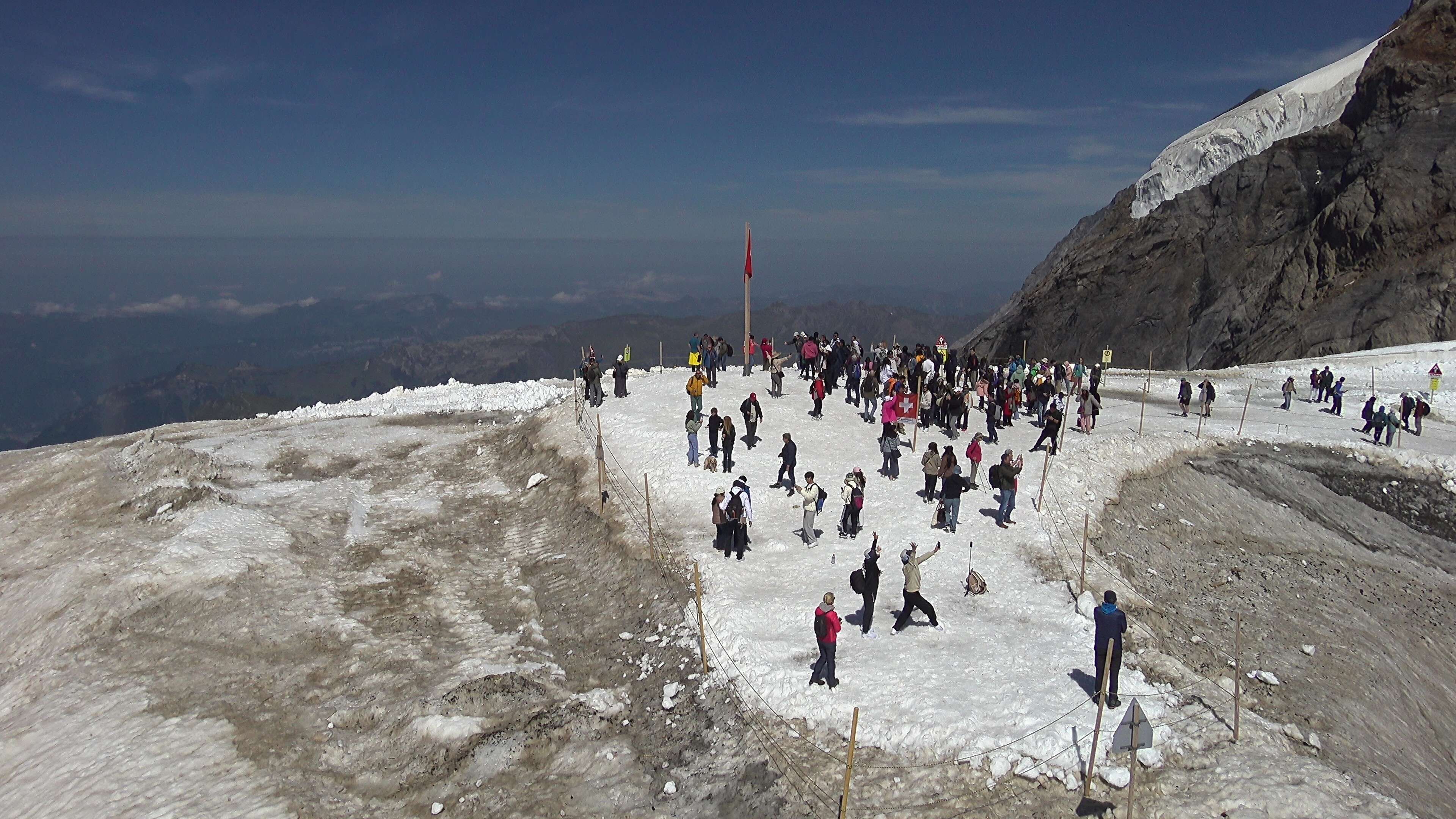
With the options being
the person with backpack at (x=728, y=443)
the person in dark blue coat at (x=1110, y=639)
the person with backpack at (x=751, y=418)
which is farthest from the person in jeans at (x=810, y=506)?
the person in dark blue coat at (x=1110, y=639)

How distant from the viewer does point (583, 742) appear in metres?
12.3

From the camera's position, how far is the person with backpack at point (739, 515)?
17.5 metres

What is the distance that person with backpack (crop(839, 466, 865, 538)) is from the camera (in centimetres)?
1811

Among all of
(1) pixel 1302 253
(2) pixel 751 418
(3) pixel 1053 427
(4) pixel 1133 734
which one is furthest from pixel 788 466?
(1) pixel 1302 253

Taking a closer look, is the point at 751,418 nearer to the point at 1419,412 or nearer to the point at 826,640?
the point at 826,640

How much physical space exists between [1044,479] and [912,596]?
7.27 metres

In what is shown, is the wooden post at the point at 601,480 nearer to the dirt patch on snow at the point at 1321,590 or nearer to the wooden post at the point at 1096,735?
the dirt patch on snow at the point at 1321,590

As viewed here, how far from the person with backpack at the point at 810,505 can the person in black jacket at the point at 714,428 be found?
414 centimetres

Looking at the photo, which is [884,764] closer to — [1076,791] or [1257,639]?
[1076,791]

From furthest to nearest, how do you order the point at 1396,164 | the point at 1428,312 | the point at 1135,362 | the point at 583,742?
the point at 1135,362, the point at 1396,164, the point at 1428,312, the point at 583,742

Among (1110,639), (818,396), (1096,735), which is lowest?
(1096,735)

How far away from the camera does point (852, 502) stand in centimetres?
1808

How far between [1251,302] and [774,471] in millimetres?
50897

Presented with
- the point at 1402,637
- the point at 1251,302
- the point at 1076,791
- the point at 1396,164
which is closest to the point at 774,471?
the point at 1076,791
